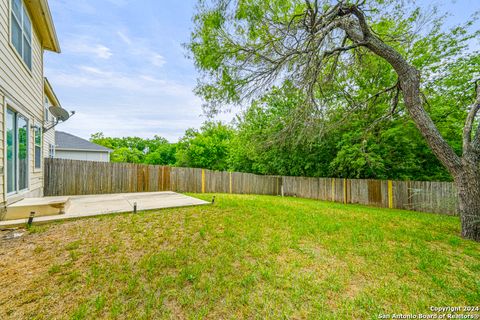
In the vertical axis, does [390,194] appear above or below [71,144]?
below

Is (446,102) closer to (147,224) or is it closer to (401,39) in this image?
(401,39)

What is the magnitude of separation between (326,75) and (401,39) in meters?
2.13

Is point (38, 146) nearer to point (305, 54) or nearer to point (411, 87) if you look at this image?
point (305, 54)

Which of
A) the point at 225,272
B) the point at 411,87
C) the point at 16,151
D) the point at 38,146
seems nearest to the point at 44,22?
the point at 38,146

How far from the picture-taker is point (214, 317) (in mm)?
1745

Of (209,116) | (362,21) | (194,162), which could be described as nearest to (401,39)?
(362,21)

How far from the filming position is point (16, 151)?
4043 mm

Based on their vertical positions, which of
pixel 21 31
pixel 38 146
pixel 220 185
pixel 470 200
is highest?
pixel 21 31

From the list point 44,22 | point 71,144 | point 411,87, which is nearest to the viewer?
point 411,87

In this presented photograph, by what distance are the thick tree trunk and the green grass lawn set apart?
45 cm

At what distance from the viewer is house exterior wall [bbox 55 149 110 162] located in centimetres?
1427

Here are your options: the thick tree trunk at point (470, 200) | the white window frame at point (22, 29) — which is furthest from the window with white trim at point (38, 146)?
the thick tree trunk at point (470, 200)

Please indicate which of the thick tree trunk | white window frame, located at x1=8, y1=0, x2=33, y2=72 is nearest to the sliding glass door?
white window frame, located at x1=8, y1=0, x2=33, y2=72

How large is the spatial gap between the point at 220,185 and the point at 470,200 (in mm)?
9709
